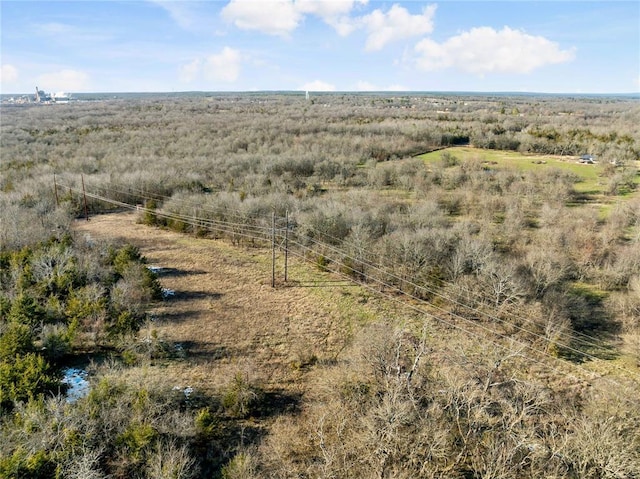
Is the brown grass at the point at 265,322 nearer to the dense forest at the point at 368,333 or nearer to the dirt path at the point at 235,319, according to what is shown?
the dirt path at the point at 235,319

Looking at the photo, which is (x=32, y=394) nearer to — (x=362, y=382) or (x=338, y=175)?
(x=362, y=382)

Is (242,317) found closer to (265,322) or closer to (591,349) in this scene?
(265,322)

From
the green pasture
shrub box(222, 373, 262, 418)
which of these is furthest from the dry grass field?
the green pasture

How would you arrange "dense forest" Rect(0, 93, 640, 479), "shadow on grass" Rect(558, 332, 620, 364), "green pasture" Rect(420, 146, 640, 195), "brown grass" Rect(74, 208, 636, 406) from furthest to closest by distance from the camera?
"green pasture" Rect(420, 146, 640, 195) < "shadow on grass" Rect(558, 332, 620, 364) < "brown grass" Rect(74, 208, 636, 406) < "dense forest" Rect(0, 93, 640, 479)

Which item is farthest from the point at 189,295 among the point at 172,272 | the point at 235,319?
the point at 235,319

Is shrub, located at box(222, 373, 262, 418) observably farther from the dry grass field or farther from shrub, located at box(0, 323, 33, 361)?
shrub, located at box(0, 323, 33, 361)

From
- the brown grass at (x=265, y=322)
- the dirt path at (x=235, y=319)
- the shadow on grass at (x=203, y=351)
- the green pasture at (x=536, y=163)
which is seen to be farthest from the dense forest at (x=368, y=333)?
the green pasture at (x=536, y=163)
